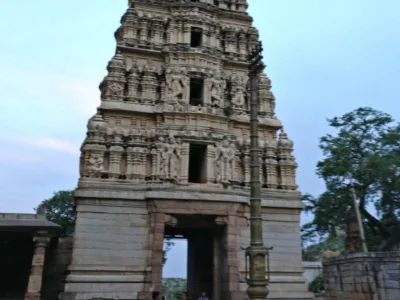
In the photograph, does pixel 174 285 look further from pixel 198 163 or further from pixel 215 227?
pixel 198 163

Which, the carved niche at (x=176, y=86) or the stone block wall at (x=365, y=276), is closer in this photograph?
the stone block wall at (x=365, y=276)

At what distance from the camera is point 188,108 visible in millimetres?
18969

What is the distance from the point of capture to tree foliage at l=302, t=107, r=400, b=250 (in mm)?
22578

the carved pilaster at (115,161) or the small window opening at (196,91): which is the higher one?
the small window opening at (196,91)

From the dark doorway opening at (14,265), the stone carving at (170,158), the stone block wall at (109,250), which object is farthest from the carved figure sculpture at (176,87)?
the dark doorway opening at (14,265)

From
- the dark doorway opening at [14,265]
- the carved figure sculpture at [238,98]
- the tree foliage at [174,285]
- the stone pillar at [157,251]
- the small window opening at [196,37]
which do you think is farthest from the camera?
the tree foliage at [174,285]

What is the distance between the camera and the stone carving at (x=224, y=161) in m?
18.2

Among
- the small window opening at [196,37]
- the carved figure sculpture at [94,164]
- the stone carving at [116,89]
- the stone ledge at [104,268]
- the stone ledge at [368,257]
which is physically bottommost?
the stone ledge at [104,268]

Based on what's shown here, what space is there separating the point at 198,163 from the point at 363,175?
32.7 feet

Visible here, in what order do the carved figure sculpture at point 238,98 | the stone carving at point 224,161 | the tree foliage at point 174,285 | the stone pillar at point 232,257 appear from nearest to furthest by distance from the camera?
1. the stone pillar at point 232,257
2. the stone carving at point 224,161
3. the carved figure sculpture at point 238,98
4. the tree foliage at point 174,285

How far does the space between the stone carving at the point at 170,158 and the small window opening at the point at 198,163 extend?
102cm

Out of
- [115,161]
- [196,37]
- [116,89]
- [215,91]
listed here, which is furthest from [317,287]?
[116,89]

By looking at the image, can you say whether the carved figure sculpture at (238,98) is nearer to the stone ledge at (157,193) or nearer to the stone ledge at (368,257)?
the stone ledge at (157,193)

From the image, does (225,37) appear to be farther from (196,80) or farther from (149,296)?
(149,296)
